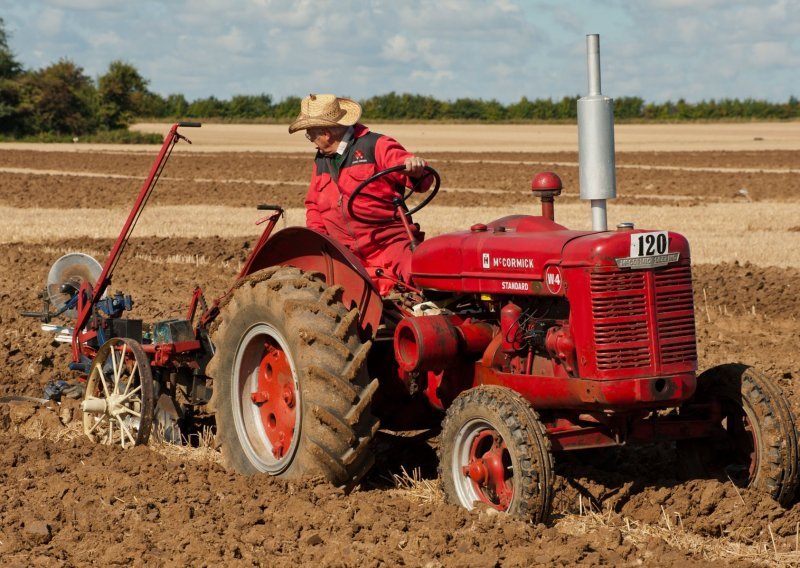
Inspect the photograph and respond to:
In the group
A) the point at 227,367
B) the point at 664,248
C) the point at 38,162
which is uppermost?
the point at 38,162

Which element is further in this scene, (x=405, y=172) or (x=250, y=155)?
(x=250, y=155)

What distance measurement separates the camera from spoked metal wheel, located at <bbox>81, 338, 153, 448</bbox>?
6.26 metres

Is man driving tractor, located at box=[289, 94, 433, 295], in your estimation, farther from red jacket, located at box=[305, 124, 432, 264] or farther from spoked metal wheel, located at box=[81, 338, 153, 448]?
spoked metal wheel, located at box=[81, 338, 153, 448]

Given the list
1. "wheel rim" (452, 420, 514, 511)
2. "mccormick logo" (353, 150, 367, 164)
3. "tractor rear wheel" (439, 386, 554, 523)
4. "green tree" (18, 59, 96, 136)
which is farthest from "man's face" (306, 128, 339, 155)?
"green tree" (18, 59, 96, 136)

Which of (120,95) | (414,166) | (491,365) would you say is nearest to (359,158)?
(414,166)

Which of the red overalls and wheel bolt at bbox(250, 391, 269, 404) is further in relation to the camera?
the red overalls

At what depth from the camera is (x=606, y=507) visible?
5.11 meters

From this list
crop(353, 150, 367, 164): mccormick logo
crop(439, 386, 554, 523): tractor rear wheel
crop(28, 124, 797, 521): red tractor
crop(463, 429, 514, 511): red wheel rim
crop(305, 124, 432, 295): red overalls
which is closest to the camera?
crop(439, 386, 554, 523): tractor rear wheel

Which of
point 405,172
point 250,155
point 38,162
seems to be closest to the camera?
point 405,172

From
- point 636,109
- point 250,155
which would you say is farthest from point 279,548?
point 636,109

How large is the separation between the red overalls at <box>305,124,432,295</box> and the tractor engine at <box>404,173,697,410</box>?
17.6 inches

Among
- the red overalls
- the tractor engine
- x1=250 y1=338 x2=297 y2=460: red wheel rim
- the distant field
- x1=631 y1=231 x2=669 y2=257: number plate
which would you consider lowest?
x1=250 y1=338 x2=297 y2=460: red wheel rim

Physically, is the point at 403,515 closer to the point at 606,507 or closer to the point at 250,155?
the point at 606,507

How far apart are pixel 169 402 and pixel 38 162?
31.8 meters
